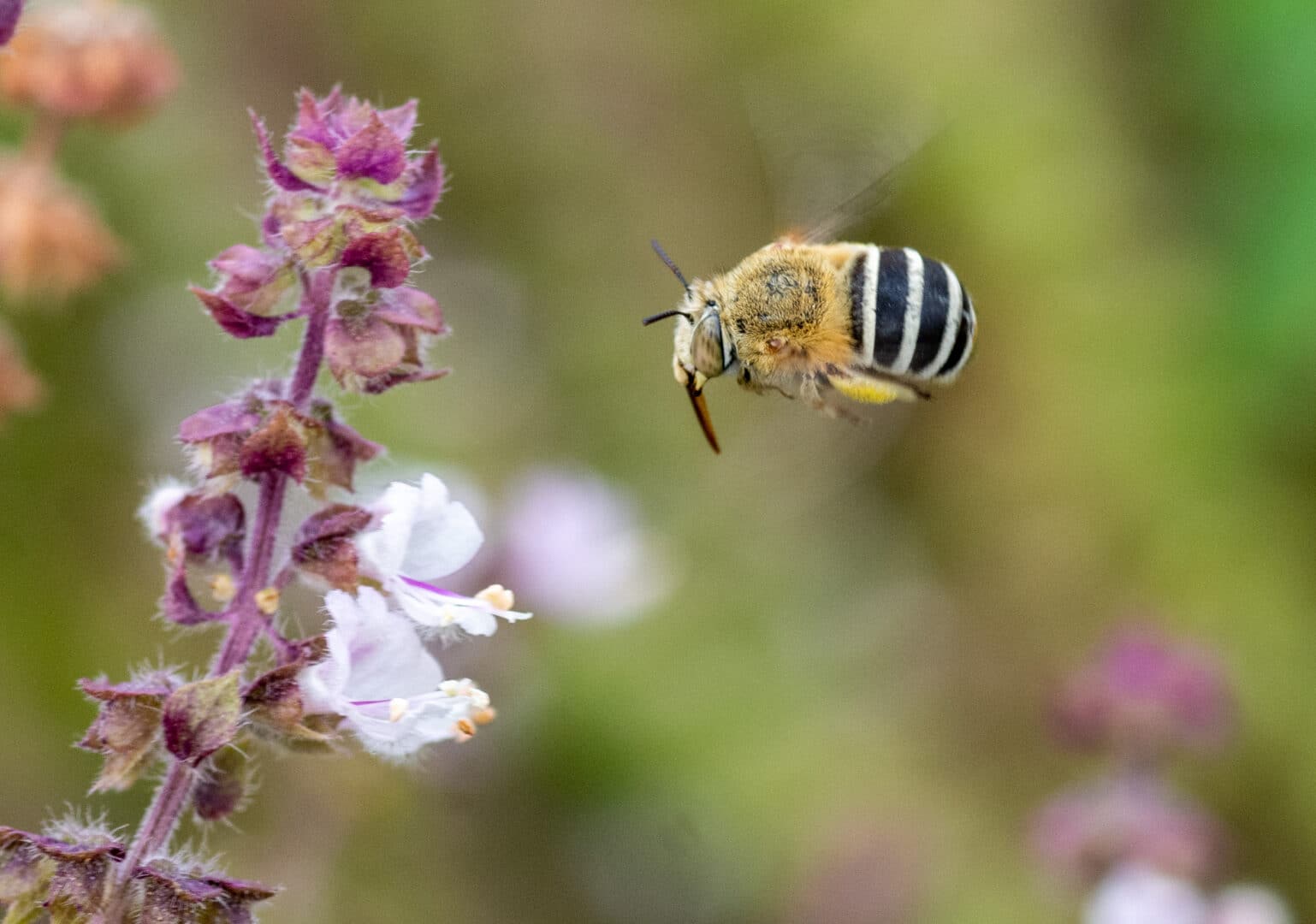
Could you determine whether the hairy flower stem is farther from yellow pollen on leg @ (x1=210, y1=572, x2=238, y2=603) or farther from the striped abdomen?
the striped abdomen

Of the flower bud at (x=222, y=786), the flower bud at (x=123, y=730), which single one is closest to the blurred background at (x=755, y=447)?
the flower bud at (x=222, y=786)

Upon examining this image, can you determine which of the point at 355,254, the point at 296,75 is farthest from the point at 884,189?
the point at 296,75

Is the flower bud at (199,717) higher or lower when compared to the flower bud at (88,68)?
lower

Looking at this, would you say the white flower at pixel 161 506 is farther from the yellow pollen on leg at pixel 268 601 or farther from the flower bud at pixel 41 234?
the flower bud at pixel 41 234

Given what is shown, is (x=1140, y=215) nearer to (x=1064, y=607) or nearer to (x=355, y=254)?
(x=1064, y=607)

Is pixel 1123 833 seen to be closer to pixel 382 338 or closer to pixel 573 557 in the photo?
pixel 573 557

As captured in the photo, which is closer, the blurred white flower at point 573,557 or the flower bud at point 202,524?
the flower bud at point 202,524

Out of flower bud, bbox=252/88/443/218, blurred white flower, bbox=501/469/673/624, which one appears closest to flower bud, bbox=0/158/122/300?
flower bud, bbox=252/88/443/218
